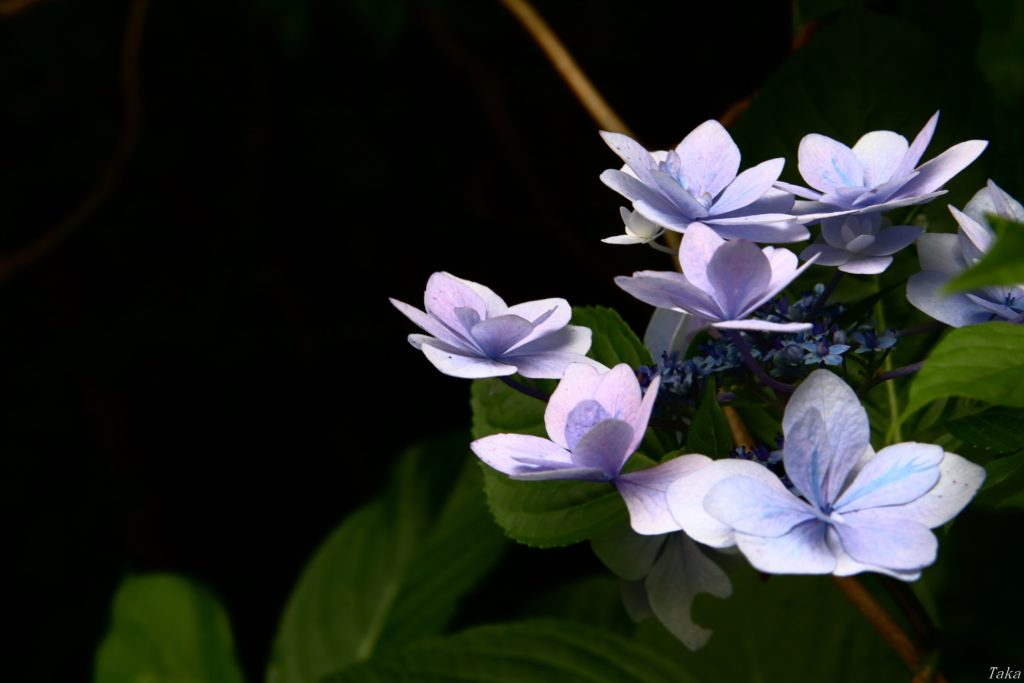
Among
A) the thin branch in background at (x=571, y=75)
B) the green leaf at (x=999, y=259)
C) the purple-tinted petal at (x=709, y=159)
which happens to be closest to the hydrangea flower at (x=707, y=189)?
the purple-tinted petal at (x=709, y=159)

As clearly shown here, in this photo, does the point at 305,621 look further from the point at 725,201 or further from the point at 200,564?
the point at 725,201

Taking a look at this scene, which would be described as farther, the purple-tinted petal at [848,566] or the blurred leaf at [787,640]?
the blurred leaf at [787,640]

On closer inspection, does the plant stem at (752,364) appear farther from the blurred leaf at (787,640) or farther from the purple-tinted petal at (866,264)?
the blurred leaf at (787,640)

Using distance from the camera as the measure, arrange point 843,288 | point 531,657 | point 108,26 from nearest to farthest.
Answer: point 843,288 < point 531,657 < point 108,26

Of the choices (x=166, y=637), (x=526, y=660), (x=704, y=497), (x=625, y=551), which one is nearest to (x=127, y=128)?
(x=166, y=637)

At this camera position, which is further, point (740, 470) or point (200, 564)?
point (200, 564)

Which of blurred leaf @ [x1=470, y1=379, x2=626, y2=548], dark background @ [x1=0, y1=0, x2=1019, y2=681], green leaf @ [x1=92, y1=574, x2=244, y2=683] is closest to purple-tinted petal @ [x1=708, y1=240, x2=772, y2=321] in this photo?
blurred leaf @ [x1=470, y1=379, x2=626, y2=548]

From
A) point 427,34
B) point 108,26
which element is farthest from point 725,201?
point 108,26
